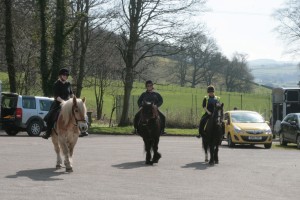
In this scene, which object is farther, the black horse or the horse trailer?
the horse trailer

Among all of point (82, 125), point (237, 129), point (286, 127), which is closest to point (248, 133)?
point (237, 129)

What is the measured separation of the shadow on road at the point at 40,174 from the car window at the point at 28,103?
1810 centimetres

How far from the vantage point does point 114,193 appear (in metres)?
10.9

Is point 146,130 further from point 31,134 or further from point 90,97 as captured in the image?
point 90,97

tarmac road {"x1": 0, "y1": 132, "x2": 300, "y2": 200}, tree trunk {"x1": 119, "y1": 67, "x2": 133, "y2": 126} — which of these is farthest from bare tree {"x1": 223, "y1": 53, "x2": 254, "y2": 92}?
tarmac road {"x1": 0, "y1": 132, "x2": 300, "y2": 200}

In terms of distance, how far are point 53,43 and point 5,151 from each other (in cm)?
2495

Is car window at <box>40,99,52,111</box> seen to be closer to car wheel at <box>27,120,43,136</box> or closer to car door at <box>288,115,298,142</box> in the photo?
car wheel at <box>27,120,43,136</box>

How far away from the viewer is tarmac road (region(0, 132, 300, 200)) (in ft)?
35.8

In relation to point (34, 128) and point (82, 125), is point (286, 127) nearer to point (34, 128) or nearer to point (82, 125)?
point (34, 128)

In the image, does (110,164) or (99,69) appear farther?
(99,69)

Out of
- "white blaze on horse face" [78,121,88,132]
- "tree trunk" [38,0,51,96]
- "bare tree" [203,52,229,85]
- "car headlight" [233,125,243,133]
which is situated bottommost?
"car headlight" [233,125,243,133]

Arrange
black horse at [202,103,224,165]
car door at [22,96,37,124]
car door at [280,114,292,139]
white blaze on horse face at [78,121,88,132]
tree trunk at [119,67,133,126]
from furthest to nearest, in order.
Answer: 1. tree trunk at [119,67,133,126]
2. car door at [22,96,37,124]
3. car door at [280,114,292,139]
4. black horse at [202,103,224,165]
5. white blaze on horse face at [78,121,88,132]

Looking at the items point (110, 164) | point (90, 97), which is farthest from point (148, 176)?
point (90, 97)

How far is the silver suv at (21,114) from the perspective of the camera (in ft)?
106
